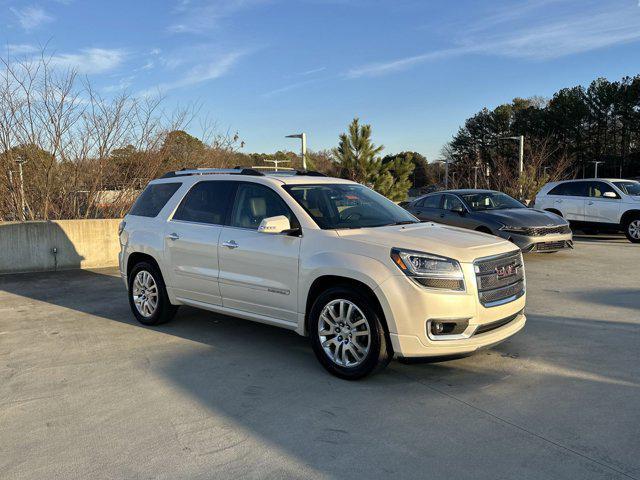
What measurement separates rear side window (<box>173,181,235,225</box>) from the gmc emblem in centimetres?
283

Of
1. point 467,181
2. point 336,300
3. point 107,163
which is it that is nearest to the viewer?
point 336,300

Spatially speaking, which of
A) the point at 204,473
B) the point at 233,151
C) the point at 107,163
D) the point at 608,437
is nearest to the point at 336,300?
the point at 204,473

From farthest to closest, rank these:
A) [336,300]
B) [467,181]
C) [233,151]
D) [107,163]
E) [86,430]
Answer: [467,181], [233,151], [107,163], [336,300], [86,430]

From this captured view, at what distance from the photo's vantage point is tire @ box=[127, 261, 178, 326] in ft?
20.9

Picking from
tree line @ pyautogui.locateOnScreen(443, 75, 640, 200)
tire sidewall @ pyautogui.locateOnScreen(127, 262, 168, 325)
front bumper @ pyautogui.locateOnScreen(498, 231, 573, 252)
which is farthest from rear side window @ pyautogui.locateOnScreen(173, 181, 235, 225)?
tree line @ pyautogui.locateOnScreen(443, 75, 640, 200)

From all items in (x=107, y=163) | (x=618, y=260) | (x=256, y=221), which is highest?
(x=107, y=163)

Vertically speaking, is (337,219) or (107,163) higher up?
(107,163)

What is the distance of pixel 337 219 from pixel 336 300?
923mm

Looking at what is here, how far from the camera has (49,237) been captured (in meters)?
10.9

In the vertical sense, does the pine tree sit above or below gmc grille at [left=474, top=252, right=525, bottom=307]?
above

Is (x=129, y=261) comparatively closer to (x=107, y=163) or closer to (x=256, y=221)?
(x=256, y=221)

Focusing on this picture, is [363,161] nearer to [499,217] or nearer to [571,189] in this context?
[571,189]

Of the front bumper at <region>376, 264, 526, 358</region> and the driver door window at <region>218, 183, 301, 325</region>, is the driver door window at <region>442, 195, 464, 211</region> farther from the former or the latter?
the front bumper at <region>376, 264, 526, 358</region>

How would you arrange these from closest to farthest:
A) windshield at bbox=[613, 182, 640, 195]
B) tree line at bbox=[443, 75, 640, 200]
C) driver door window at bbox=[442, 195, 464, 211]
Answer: driver door window at bbox=[442, 195, 464, 211], windshield at bbox=[613, 182, 640, 195], tree line at bbox=[443, 75, 640, 200]
